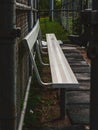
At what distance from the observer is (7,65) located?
2730 mm

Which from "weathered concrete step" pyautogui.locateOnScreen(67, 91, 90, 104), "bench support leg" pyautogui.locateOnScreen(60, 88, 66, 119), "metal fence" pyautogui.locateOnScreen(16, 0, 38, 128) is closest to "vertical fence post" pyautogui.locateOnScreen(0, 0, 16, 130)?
"metal fence" pyautogui.locateOnScreen(16, 0, 38, 128)

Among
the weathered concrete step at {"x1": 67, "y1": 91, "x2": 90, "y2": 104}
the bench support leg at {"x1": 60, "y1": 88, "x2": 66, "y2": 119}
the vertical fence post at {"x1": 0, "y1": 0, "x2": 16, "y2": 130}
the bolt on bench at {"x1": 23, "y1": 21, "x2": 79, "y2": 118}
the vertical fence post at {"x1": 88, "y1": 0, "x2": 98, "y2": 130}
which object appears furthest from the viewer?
the weathered concrete step at {"x1": 67, "y1": 91, "x2": 90, "y2": 104}

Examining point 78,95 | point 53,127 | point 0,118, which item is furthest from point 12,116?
point 78,95

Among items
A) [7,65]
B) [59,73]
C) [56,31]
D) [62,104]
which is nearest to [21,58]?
[62,104]

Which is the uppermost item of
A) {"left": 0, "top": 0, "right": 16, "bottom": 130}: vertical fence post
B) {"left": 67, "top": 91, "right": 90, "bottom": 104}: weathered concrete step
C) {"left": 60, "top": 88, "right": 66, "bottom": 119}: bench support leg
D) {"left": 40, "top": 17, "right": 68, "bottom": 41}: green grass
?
{"left": 0, "top": 0, "right": 16, "bottom": 130}: vertical fence post

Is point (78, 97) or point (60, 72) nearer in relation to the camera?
point (60, 72)

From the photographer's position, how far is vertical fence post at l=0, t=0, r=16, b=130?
269cm

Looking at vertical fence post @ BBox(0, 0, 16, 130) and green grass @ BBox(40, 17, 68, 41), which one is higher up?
vertical fence post @ BBox(0, 0, 16, 130)

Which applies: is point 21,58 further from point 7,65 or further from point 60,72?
point 7,65

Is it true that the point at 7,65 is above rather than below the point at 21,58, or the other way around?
above

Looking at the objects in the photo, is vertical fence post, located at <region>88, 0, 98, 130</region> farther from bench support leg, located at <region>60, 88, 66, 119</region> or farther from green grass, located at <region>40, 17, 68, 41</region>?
green grass, located at <region>40, 17, 68, 41</region>

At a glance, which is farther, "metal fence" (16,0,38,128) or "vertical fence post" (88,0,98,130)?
"metal fence" (16,0,38,128)

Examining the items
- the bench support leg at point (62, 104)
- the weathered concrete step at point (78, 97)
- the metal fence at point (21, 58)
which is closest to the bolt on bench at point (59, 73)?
the bench support leg at point (62, 104)

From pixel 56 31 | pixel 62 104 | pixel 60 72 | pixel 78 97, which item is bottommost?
pixel 56 31
